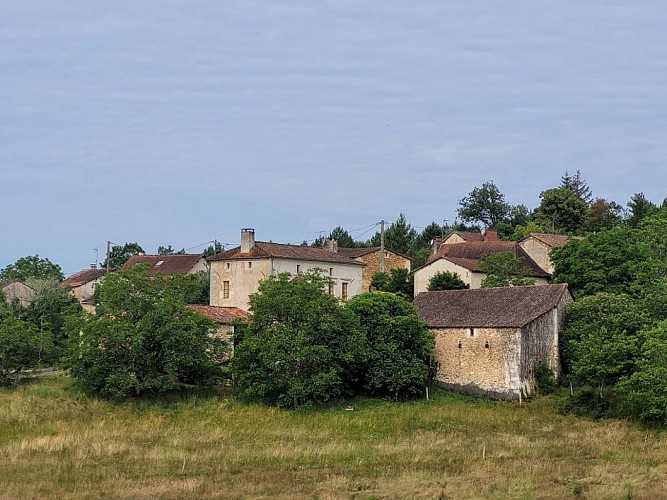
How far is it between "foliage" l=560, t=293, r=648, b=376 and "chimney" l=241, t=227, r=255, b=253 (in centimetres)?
2534

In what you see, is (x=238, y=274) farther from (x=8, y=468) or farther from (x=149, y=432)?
(x=8, y=468)

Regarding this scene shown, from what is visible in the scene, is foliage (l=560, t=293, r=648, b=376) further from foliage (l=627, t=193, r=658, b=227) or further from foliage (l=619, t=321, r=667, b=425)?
foliage (l=627, t=193, r=658, b=227)

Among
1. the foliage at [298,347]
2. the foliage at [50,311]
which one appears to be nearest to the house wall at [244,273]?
the foliage at [50,311]

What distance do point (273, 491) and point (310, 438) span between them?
410 inches

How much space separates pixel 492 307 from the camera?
48531 mm

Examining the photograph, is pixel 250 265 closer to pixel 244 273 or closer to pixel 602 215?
pixel 244 273

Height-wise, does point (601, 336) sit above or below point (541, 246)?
below

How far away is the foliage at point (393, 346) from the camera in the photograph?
149ft

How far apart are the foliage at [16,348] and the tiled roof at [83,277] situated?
42745mm

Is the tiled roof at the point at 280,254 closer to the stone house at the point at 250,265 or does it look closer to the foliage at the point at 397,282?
the stone house at the point at 250,265

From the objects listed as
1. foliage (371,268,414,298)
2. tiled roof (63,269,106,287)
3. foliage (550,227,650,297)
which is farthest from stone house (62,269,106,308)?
foliage (550,227,650,297)

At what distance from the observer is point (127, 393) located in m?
45.5

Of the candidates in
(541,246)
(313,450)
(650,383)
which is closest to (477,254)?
(541,246)

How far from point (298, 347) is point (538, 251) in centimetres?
3963
